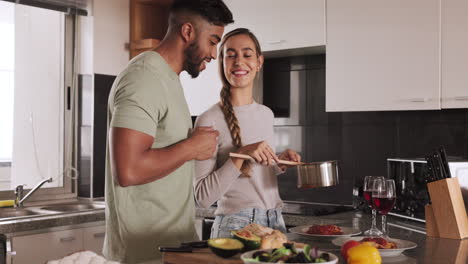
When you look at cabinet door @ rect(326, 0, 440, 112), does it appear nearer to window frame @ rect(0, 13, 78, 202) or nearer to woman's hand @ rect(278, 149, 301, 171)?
woman's hand @ rect(278, 149, 301, 171)

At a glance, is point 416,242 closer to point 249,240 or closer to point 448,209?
point 448,209

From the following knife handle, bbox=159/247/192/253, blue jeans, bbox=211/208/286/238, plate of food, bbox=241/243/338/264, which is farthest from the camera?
blue jeans, bbox=211/208/286/238

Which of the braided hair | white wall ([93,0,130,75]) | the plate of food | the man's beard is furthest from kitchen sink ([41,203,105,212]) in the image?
the plate of food

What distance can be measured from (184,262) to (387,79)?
1.80 m

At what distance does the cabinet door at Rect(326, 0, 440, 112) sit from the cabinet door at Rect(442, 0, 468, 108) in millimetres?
35

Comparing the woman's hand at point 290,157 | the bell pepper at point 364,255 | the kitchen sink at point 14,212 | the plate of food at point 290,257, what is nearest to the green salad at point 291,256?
the plate of food at point 290,257

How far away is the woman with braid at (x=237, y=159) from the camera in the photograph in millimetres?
1965

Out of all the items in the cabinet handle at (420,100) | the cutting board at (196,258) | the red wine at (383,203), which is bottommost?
the cutting board at (196,258)

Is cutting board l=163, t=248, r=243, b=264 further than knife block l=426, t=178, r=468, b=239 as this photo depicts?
No

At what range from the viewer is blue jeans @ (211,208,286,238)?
204 centimetres

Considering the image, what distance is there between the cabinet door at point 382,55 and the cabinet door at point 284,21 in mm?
77

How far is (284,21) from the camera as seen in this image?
3.36 meters

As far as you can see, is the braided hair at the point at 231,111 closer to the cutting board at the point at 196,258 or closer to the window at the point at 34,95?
the cutting board at the point at 196,258

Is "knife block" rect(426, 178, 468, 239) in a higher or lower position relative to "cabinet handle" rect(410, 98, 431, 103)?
lower
